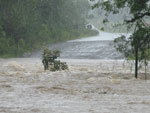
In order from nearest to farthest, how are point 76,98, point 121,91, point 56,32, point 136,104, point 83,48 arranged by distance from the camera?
point 136,104 < point 76,98 < point 121,91 < point 83,48 < point 56,32

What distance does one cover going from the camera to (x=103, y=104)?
1191 cm

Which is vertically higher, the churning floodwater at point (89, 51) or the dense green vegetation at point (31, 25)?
the dense green vegetation at point (31, 25)

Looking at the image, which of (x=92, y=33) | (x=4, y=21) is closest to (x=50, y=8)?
(x=4, y=21)

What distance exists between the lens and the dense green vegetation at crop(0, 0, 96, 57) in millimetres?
59562

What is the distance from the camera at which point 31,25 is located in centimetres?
6588

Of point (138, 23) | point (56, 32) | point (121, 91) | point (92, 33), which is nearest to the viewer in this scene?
point (121, 91)

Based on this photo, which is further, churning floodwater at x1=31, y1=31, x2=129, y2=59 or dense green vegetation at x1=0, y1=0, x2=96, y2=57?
dense green vegetation at x1=0, y1=0, x2=96, y2=57

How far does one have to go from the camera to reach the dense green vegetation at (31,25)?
195ft

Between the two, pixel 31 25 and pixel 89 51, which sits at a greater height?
pixel 31 25

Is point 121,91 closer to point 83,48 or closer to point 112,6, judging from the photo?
point 112,6

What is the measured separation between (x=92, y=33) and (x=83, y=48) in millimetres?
45284

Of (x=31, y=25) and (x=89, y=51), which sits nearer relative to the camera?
(x=89, y=51)

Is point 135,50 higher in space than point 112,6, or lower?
lower

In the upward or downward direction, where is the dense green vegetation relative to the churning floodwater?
upward
